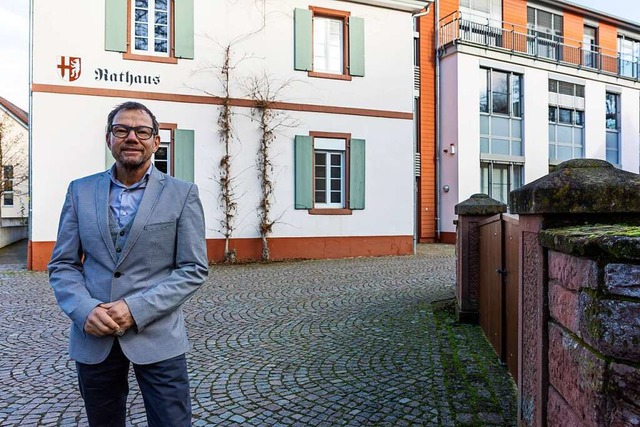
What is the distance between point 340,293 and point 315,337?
272cm

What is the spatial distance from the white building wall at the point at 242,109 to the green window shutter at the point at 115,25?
6.1 inches

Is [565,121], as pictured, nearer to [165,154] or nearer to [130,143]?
[165,154]

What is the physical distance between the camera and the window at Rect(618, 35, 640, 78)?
23.4 metres

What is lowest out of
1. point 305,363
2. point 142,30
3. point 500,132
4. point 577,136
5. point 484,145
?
point 305,363

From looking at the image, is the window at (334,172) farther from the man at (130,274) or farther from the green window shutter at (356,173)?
the man at (130,274)

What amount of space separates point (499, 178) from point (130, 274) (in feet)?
62.0

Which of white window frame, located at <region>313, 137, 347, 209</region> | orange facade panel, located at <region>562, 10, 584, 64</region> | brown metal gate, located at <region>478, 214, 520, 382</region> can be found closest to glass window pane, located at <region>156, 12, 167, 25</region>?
white window frame, located at <region>313, 137, 347, 209</region>

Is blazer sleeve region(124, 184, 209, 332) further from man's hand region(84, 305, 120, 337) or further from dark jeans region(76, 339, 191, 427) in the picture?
dark jeans region(76, 339, 191, 427)

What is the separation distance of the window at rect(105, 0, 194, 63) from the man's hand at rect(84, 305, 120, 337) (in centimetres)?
1091

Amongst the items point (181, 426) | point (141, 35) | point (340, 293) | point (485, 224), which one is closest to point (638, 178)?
point (181, 426)

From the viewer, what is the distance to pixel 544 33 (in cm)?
2112

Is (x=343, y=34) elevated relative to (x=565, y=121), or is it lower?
elevated

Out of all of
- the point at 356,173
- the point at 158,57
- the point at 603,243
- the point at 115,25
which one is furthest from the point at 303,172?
the point at 603,243

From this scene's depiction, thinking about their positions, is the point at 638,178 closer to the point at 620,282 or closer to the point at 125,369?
the point at 620,282
